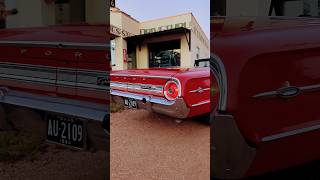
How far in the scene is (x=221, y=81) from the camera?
1.88m

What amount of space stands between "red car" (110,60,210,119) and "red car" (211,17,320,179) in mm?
101

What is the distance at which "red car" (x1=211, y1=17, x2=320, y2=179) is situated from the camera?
1.92m

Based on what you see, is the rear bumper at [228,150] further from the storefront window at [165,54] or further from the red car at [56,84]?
the red car at [56,84]

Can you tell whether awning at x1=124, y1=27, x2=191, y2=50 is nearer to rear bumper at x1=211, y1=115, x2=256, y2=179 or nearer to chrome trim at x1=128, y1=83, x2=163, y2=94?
chrome trim at x1=128, y1=83, x2=163, y2=94

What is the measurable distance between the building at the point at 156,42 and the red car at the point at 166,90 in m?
0.04

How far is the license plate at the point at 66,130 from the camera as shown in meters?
2.02

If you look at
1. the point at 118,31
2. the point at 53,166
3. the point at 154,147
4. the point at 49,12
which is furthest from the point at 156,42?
the point at 53,166

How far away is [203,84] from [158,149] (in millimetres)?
357

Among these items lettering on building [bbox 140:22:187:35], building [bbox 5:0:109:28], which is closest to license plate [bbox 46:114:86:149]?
building [bbox 5:0:109:28]

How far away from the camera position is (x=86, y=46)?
6.47 ft

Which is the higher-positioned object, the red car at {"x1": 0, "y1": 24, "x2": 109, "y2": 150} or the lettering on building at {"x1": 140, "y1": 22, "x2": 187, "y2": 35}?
the lettering on building at {"x1": 140, "y1": 22, "x2": 187, "y2": 35}

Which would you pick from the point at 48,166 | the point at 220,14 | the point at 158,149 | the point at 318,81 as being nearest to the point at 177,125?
the point at 158,149

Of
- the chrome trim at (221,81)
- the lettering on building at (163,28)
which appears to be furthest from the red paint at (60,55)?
the chrome trim at (221,81)

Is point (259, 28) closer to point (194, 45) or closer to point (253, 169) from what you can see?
point (194, 45)
